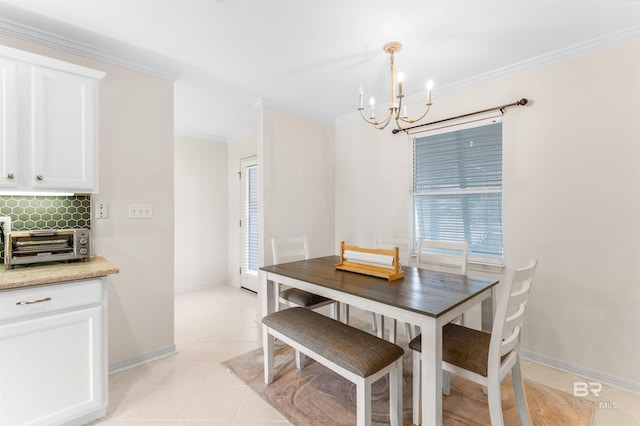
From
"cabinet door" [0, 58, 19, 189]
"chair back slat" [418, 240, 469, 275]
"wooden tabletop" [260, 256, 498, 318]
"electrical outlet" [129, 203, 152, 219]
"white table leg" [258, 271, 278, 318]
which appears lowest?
"white table leg" [258, 271, 278, 318]

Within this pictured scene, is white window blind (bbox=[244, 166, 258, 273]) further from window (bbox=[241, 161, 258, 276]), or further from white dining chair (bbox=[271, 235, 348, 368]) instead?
white dining chair (bbox=[271, 235, 348, 368])

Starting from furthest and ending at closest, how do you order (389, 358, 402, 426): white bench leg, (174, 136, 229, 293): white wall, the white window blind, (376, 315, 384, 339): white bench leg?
the white window blind, (174, 136, 229, 293): white wall, (376, 315, 384, 339): white bench leg, (389, 358, 402, 426): white bench leg

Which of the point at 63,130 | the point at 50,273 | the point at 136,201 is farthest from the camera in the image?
the point at 136,201

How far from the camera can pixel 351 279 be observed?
1879 mm

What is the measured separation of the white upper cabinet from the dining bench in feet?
5.36

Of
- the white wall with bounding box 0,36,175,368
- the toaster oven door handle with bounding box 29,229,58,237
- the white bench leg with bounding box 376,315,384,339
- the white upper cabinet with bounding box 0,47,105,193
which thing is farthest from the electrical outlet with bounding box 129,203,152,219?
the white bench leg with bounding box 376,315,384,339

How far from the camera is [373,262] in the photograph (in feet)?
6.50

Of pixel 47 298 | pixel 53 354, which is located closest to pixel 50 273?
pixel 47 298

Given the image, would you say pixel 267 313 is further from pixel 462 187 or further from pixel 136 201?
pixel 462 187

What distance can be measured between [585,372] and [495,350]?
1521 millimetres

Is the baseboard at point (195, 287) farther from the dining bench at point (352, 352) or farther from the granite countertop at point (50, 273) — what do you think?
the dining bench at point (352, 352)

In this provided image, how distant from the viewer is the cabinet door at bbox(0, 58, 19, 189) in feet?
5.36

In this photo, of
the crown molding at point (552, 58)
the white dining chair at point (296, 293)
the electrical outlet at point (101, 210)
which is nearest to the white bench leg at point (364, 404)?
the white dining chair at point (296, 293)

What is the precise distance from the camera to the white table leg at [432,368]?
4.20ft
